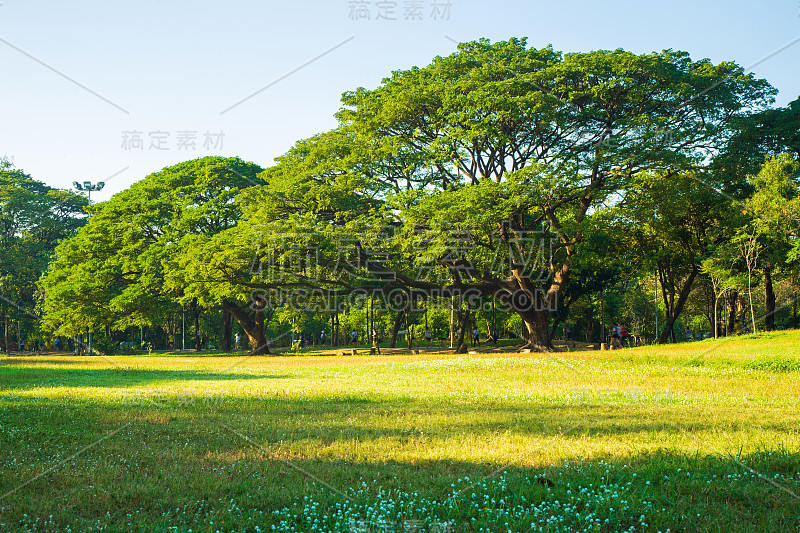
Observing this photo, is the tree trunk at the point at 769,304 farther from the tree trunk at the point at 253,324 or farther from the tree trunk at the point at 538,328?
the tree trunk at the point at 253,324

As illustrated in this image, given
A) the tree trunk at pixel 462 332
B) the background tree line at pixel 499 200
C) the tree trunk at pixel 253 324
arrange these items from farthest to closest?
the tree trunk at pixel 253 324 → the tree trunk at pixel 462 332 → the background tree line at pixel 499 200

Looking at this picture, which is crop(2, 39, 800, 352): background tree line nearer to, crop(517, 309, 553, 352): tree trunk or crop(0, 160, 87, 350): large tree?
crop(517, 309, 553, 352): tree trunk

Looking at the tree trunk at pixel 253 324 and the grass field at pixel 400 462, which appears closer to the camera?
the grass field at pixel 400 462

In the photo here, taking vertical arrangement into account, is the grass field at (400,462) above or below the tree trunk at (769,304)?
below

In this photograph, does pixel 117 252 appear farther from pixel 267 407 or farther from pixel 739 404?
pixel 739 404

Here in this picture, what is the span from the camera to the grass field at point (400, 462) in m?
4.82

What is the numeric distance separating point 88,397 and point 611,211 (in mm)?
27993

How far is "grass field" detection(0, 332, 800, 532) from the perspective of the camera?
4.82 m

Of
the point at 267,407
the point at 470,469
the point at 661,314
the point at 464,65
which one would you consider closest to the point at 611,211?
the point at 464,65

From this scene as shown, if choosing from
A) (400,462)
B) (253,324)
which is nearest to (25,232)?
(253,324)

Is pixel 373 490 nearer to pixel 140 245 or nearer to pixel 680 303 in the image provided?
pixel 680 303

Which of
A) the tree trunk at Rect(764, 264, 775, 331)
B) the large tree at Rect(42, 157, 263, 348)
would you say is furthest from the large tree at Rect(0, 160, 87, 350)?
the tree trunk at Rect(764, 264, 775, 331)

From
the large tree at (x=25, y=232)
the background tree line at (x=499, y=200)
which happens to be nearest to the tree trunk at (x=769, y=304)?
the background tree line at (x=499, y=200)

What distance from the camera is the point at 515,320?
A: 57281mm
